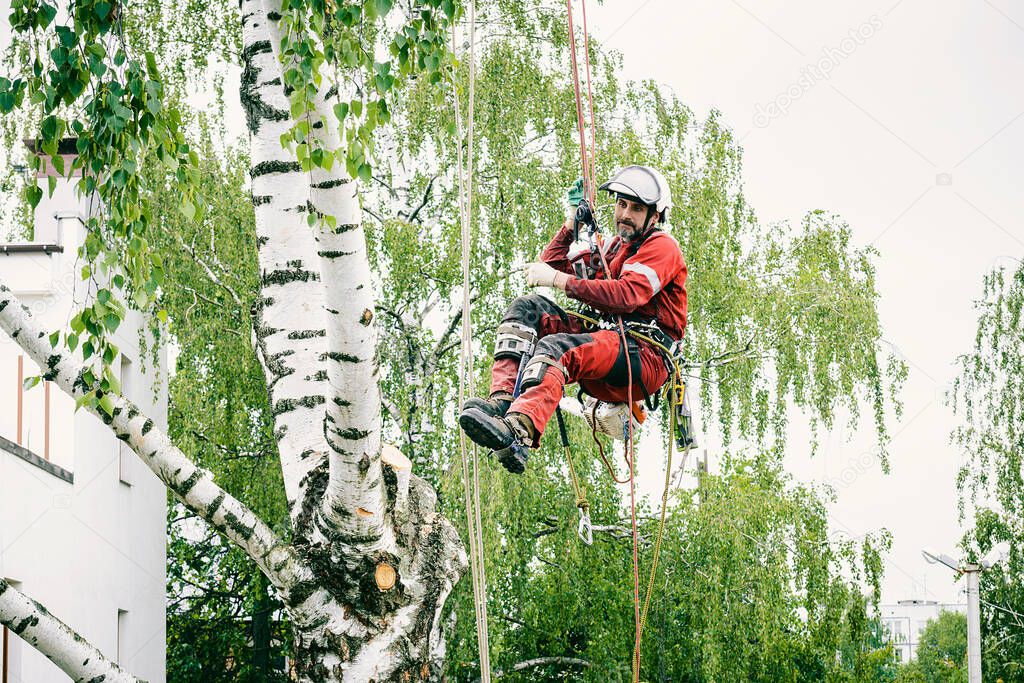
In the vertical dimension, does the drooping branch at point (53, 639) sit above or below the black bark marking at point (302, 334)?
→ below

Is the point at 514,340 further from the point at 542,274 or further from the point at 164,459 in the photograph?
the point at 164,459

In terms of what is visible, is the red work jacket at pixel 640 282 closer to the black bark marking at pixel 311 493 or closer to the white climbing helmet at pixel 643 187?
the white climbing helmet at pixel 643 187

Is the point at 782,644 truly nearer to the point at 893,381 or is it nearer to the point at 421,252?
the point at 893,381

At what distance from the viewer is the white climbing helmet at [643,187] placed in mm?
5668

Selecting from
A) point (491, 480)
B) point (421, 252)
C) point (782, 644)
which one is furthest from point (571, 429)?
point (782, 644)

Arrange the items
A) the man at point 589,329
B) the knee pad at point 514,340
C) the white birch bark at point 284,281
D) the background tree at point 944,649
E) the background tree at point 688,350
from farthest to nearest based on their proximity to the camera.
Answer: the background tree at point 944,649
the background tree at point 688,350
the white birch bark at point 284,281
the knee pad at point 514,340
the man at point 589,329

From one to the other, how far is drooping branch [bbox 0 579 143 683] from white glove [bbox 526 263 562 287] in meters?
2.22

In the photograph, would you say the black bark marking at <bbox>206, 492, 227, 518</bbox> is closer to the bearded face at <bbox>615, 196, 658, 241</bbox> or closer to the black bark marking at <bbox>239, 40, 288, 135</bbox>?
the black bark marking at <bbox>239, 40, 288, 135</bbox>

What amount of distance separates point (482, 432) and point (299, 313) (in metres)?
1.54

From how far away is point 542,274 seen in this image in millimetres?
5398

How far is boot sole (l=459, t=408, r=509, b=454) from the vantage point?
16.2 feet

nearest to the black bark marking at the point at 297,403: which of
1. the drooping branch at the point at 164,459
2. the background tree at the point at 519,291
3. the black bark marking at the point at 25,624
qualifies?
the drooping branch at the point at 164,459

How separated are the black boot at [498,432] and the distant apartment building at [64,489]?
6.44 m

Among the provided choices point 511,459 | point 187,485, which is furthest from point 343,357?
point 187,485
